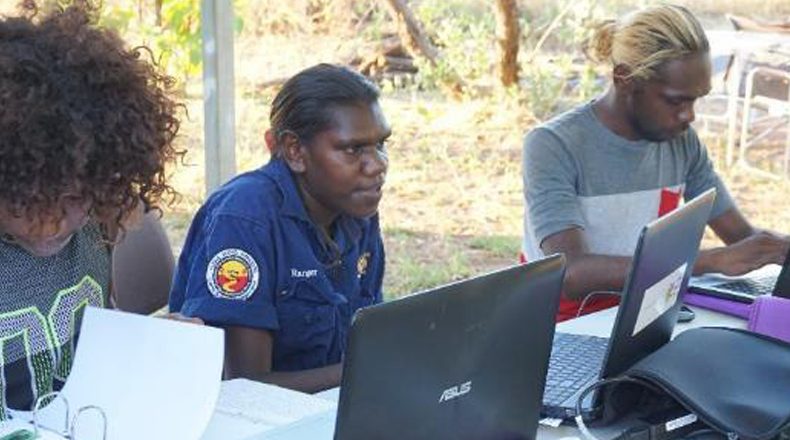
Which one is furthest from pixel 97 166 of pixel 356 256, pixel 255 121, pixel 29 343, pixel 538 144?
pixel 255 121

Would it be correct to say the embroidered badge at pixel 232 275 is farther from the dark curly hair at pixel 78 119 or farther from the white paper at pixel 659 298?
the white paper at pixel 659 298

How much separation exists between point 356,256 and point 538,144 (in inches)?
23.8

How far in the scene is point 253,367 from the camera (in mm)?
2100

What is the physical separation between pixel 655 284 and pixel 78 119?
91 centimetres

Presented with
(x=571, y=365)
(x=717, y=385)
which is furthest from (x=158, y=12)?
(x=717, y=385)

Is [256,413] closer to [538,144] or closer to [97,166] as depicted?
Result: [97,166]

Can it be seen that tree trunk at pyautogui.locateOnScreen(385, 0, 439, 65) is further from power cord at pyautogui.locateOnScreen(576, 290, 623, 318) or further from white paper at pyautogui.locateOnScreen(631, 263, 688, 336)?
white paper at pyautogui.locateOnScreen(631, 263, 688, 336)

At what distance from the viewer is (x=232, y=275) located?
2.09 m

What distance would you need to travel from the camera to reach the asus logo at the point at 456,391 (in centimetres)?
140

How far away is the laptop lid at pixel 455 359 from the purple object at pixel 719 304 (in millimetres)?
Answer: 964

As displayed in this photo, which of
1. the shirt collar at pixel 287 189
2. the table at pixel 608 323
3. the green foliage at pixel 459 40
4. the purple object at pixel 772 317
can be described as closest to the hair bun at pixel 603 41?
the table at pixel 608 323

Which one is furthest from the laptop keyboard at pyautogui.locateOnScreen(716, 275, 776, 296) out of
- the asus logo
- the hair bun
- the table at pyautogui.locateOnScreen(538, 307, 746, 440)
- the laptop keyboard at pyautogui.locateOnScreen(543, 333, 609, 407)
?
the asus logo

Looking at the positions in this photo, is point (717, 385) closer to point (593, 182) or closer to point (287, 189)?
point (287, 189)

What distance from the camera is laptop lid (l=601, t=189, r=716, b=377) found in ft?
5.63
